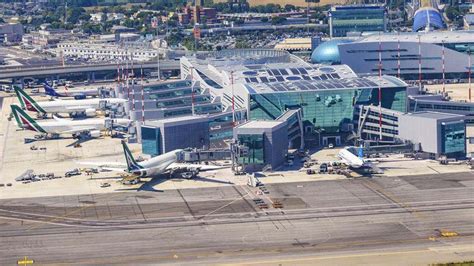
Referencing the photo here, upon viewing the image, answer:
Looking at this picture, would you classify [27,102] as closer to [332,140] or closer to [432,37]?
[332,140]

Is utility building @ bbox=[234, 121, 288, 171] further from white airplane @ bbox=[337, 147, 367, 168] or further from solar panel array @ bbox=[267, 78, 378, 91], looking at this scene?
solar panel array @ bbox=[267, 78, 378, 91]

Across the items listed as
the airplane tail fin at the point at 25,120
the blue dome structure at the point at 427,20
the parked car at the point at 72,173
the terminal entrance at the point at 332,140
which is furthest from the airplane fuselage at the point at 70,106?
the blue dome structure at the point at 427,20

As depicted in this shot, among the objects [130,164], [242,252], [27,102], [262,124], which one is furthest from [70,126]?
[242,252]

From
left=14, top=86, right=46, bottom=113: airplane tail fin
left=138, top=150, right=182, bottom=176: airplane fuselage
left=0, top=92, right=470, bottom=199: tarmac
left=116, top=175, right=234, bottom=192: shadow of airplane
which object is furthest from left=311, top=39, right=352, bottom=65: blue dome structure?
left=116, top=175, right=234, bottom=192: shadow of airplane

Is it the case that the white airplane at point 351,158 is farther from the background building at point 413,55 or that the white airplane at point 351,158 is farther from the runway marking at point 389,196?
the background building at point 413,55

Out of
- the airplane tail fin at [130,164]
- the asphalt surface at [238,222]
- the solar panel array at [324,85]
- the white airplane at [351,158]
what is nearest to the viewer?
the asphalt surface at [238,222]

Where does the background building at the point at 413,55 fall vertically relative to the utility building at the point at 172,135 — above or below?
above

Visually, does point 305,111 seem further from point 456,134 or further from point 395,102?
point 456,134
